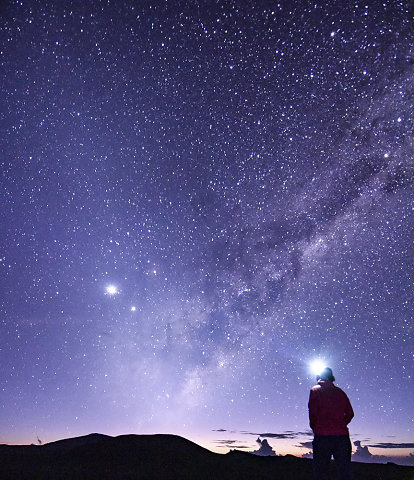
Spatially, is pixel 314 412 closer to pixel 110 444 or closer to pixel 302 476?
pixel 302 476

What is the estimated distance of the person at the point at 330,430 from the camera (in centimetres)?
455

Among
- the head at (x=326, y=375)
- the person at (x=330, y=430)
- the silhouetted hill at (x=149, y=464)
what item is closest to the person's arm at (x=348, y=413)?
the person at (x=330, y=430)

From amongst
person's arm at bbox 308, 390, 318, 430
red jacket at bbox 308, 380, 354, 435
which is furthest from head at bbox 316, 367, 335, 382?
person's arm at bbox 308, 390, 318, 430

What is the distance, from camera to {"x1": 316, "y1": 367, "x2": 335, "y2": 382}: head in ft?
16.4

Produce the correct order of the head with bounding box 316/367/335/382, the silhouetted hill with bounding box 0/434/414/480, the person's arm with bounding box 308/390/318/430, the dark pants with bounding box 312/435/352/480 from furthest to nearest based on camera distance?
1. the silhouetted hill with bounding box 0/434/414/480
2. the head with bounding box 316/367/335/382
3. the person's arm with bounding box 308/390/318/430
4. the dark pants with bounding box 312/435/352/480

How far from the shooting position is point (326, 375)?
499cm

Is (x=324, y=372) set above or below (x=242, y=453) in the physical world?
above

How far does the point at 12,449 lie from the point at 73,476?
433 centimetres

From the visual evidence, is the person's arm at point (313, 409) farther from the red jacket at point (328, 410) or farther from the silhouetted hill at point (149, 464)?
the silhouetted hill at point (149, 464)

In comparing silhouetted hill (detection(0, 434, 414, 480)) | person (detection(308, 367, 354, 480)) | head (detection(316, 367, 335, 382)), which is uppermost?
head (detection(316, 367, 335, 382))

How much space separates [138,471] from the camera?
8.16 m

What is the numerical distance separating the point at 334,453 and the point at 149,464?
6108mm

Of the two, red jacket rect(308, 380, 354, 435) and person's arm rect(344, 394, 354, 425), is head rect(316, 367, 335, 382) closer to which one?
red jacket rect(308, 380, 354, 435)

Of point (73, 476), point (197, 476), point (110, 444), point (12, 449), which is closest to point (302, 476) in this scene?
point (197, 476)
